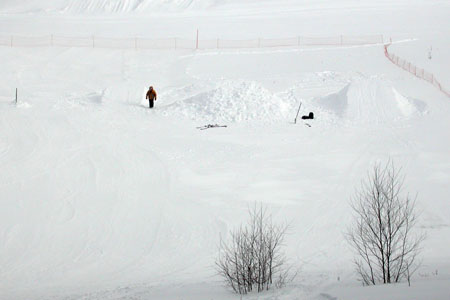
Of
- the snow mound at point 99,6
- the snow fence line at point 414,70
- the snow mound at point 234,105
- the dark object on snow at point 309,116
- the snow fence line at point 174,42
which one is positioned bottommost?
the dark object on snow at point 309,116

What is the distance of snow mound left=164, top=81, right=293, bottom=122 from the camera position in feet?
98.6

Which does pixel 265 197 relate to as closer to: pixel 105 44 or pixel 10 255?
pixel 10 255

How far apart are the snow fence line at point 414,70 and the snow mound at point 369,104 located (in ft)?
13.6

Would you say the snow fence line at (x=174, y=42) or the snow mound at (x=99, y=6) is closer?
the snow fence line at (x=174, y=42)

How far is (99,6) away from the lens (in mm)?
65938

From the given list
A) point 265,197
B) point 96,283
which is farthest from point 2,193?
point 265,197

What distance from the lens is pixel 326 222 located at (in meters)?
19.5

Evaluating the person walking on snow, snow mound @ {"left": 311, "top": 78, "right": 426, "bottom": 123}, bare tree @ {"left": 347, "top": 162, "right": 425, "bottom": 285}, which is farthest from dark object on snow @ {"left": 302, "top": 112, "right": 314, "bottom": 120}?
bare tree @ {"left": 347, "top": 162, "right": 425, "bottom": 285}

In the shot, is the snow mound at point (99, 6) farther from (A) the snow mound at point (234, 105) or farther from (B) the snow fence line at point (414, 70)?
(A) the snow mound at point (234, 105)

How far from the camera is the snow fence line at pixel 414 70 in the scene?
36.8 metres

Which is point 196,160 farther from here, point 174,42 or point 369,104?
point 174,42

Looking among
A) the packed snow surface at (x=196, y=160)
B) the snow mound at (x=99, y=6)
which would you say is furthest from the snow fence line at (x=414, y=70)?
the snow mound at (x=99, y=6)

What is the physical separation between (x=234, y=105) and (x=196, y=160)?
6.29 metres

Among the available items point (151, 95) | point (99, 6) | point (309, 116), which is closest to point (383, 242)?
point (309, 116)
